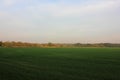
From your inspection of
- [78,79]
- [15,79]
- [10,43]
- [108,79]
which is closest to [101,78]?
[108,79]

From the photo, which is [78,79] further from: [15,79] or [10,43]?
[10,43]

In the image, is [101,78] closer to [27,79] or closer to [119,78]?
[119,78]

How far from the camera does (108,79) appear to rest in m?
13.9

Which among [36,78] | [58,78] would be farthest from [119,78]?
[36,78]

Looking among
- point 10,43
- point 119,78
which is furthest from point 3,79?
point 10,43

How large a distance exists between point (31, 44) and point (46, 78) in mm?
135461

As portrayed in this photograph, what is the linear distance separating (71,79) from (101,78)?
69.7 inches

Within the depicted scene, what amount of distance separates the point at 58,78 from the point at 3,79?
3104 mm

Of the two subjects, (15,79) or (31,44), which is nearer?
(15,79)

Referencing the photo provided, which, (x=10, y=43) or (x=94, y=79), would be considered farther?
(x=10, y=43)

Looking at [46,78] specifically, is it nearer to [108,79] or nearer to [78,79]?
[78,79]

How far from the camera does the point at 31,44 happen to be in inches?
5851

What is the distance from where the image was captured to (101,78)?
14.2m

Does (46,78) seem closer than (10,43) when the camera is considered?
Yes
